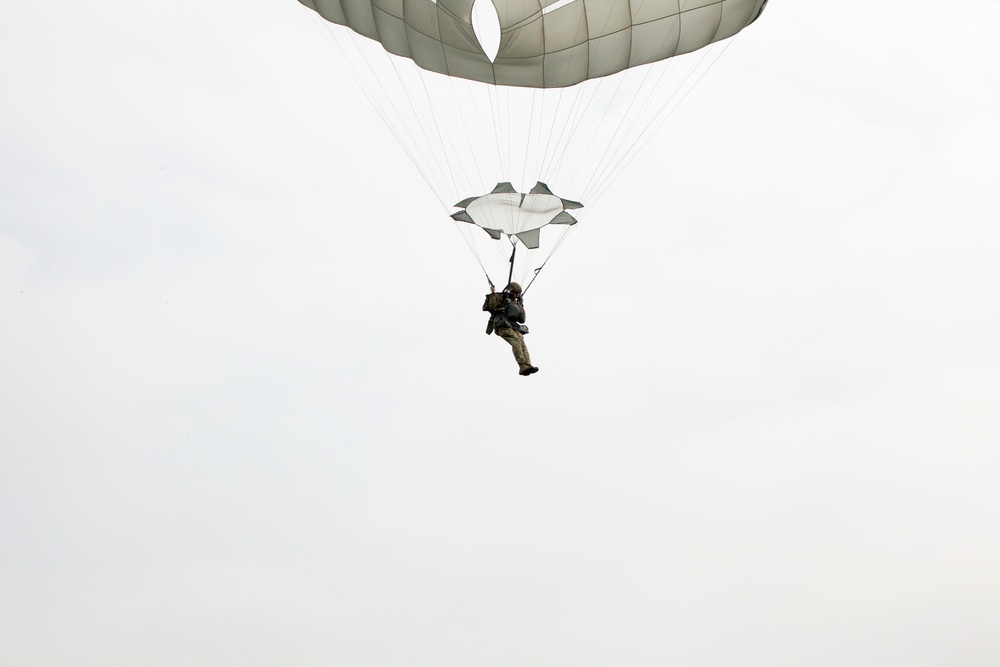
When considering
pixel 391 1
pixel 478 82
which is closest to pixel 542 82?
pixel 478 82

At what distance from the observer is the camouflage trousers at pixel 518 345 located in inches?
873

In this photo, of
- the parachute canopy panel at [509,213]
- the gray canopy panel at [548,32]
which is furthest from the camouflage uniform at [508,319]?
the gray canopy panel at [548,32]

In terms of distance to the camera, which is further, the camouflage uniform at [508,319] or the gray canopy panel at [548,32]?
the gray canopy panel at [548,32]

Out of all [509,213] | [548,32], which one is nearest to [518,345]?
[509,213]

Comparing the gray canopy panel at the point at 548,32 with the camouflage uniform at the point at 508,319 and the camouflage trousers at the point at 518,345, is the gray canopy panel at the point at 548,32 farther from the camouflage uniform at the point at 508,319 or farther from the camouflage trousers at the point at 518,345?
the camouflage trousers at the point at 518,345

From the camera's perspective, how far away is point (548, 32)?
75.6 feet

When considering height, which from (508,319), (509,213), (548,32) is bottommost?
(508,319)

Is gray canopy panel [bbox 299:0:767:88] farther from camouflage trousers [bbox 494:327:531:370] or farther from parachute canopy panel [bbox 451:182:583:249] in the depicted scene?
camouflage trousers [bbox 494:327:531:370]

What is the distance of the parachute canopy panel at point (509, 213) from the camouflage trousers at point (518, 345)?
1.67m

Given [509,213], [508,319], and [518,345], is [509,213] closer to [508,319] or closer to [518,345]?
[508,319]

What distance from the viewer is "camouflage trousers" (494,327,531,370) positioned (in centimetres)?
2217

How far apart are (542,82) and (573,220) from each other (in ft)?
7.74

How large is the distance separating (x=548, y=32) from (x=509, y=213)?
2.95 metres

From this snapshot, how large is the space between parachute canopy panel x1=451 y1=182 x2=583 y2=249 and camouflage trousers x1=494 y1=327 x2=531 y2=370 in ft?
5.49
